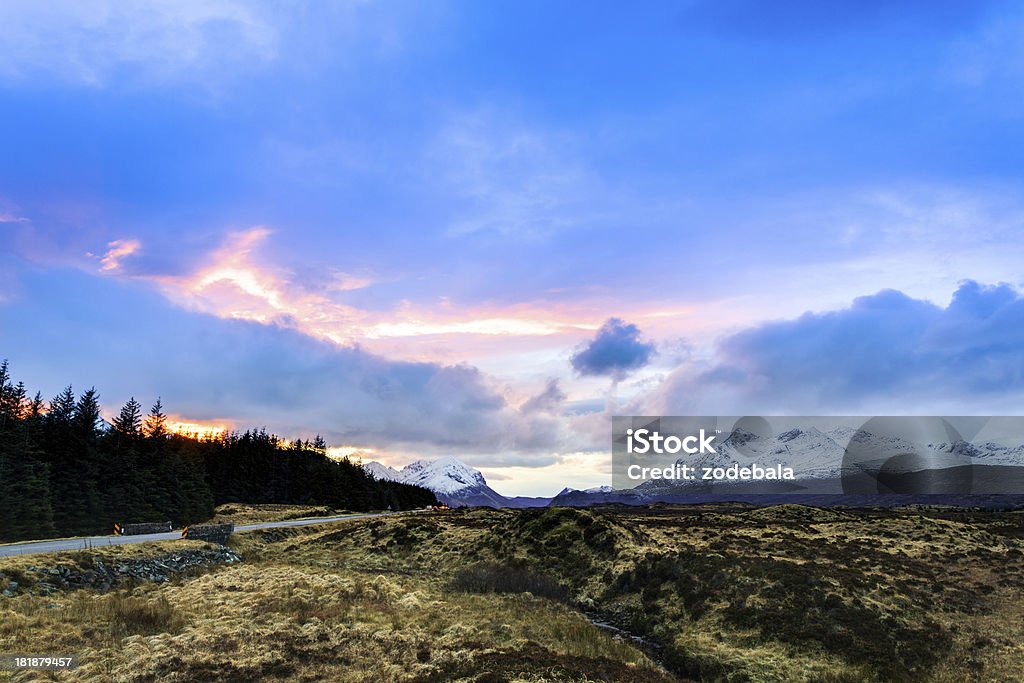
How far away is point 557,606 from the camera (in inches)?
1179

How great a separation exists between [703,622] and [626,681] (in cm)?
1293

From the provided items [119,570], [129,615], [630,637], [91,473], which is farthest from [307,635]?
[91,473]

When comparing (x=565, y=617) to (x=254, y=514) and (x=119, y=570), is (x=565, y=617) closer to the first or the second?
(x=119, y=570)

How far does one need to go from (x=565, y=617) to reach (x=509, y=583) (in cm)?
916

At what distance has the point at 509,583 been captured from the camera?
115 feet

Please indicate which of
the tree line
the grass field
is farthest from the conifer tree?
the grass field

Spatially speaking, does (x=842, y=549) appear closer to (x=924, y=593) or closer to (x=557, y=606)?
(x=924, y=593)

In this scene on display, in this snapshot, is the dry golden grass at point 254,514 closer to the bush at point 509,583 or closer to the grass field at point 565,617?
the grass field at point 565,617

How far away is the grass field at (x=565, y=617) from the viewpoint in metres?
18.6

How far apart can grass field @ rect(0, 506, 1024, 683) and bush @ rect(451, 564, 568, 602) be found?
185mm

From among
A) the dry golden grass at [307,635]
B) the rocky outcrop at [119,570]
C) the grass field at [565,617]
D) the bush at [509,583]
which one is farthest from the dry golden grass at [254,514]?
the dry golden grass at [307,635]

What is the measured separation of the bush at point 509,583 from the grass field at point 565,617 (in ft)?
0.61

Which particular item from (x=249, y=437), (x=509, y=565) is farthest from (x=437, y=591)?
(x=249, y=437)

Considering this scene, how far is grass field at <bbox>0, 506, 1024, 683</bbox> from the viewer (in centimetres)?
1859
